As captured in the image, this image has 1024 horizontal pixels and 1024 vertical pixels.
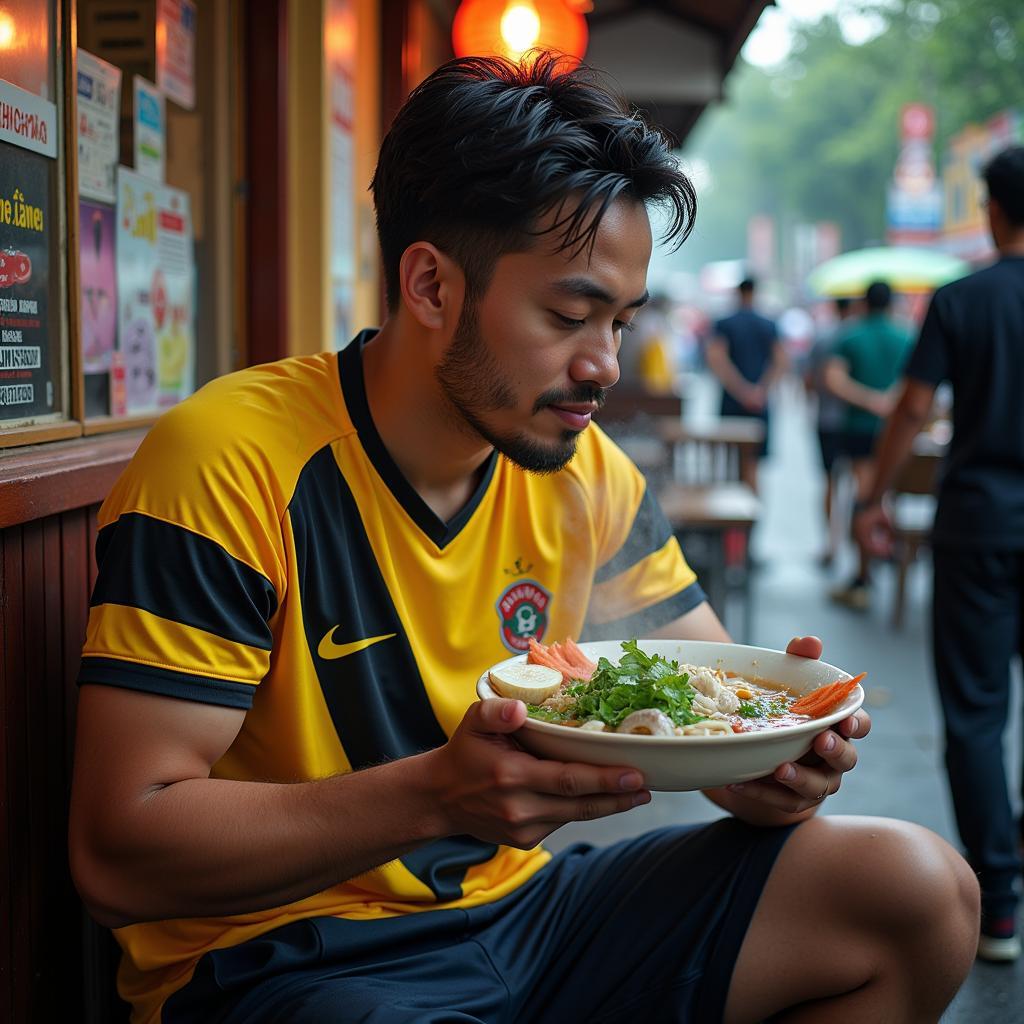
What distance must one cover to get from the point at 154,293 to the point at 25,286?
90 centimetres

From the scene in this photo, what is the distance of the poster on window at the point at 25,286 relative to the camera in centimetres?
211

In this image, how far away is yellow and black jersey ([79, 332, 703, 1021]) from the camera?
164 cm

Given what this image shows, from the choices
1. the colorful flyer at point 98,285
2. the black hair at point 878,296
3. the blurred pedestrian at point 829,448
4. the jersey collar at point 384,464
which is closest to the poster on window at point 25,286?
the colorful flyer at point 98,285

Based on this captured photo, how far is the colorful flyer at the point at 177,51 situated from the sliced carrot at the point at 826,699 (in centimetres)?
233

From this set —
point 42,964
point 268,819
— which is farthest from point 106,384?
point 268,819

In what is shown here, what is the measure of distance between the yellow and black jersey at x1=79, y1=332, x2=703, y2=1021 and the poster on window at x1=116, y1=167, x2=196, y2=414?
1036 millimetres

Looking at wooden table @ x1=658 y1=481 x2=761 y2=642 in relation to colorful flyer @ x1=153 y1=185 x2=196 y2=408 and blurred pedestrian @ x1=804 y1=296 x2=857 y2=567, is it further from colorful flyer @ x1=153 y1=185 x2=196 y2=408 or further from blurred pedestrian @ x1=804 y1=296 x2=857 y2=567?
blurred pedestrian @ x1=804 y1=296 x2=857 y2=567

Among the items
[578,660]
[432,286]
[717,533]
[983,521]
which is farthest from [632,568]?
[717,533]

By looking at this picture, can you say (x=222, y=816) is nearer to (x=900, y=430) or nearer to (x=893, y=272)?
(x=900, y=430)

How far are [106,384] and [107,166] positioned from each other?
19.1 inches

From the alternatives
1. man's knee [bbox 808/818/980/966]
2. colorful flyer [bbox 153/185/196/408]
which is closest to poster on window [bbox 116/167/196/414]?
colorful flyer [bbox 153/185/196/408]

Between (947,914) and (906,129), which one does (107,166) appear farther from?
(906,129)

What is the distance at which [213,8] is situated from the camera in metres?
3.54

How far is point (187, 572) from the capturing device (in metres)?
1.64
